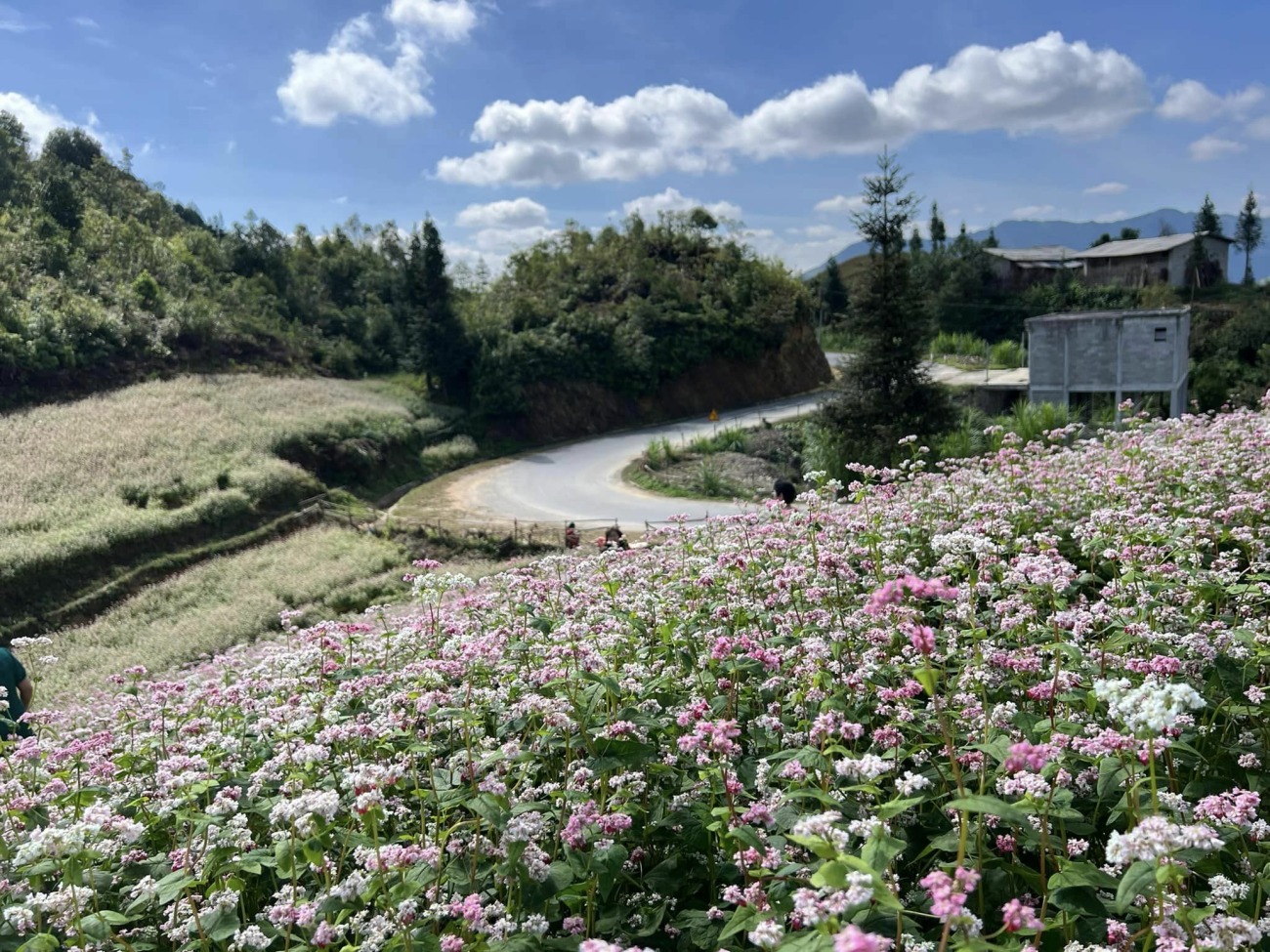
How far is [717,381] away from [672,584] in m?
37.7

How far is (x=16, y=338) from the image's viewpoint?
28.1 metres

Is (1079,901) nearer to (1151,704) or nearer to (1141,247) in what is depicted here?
(1151,704)

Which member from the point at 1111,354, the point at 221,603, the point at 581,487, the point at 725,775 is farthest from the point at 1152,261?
the point at 725,775

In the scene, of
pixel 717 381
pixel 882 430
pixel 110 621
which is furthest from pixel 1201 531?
pixel 717 381

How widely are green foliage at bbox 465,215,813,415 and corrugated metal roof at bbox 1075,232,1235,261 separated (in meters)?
32.6

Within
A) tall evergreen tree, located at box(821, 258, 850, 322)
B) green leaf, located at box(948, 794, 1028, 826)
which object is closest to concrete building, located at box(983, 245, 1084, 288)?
tall evergreen tree, located at box(821, 258, 850, 322)

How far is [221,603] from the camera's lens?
55.2 ft

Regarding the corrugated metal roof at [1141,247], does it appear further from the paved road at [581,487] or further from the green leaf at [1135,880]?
the green leaf at [1135,880]

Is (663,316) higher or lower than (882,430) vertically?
higher

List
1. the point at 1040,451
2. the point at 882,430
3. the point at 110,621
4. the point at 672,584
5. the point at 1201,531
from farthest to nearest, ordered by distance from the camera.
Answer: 1. the point at 882,430
2. the point at 110,621
3. the point at 1040,451
4. the point at 672,584
5. the point at 1201,531

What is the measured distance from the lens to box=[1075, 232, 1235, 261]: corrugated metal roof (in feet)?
201

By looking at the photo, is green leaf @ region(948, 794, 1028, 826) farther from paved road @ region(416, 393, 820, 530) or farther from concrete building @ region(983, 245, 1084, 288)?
concrete building @ region(983, 245, 1084, 288)

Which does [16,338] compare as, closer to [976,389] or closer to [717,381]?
[717,381]

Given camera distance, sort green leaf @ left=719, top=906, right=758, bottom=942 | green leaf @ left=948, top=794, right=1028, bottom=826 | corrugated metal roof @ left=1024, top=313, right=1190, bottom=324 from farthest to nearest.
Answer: corrugated metal roof @ left=1024, top=313, right=1190, bottom=324, green leaf @ left=719, top=906, right=758, bottom=942, green leaf @ left=948, top=794, right=1028, bottom=826
